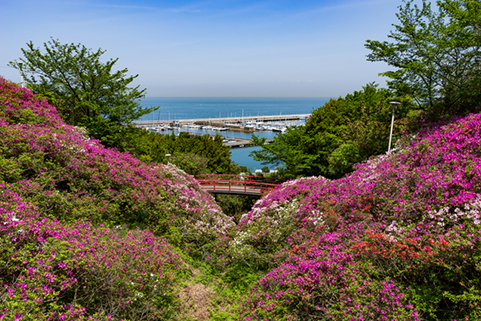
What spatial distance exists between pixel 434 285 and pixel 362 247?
149 centimetres

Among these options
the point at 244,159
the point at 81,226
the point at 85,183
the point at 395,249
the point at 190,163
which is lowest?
the point at 244,159

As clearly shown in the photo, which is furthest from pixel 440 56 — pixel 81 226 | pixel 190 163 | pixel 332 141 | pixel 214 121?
pixel 214 121

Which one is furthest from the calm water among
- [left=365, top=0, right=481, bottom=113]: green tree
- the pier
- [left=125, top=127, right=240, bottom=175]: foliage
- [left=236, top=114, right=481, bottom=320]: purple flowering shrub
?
[left=236, top=114, right=481, bottom=320]: purple flowering shrub

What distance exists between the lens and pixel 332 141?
69.3ft

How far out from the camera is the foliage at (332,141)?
17.8 metres

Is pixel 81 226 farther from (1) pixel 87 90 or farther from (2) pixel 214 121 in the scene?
(2) pixel 214 121

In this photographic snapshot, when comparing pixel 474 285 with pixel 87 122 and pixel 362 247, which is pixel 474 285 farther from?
pixel 87 122

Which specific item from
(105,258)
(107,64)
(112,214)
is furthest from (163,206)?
(107,64)

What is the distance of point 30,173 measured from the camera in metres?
7.99

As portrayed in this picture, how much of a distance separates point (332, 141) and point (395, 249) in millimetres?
15984

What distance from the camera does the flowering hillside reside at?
463cm

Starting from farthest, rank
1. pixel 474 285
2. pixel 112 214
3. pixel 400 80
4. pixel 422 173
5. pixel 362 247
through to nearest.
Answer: pixel 400 80, pixel 112 214, pixel 422 173, pixel 362 247, pixel 474 285

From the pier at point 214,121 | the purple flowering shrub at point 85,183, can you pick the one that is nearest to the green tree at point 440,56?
the purple flowering shrub at point 85,183

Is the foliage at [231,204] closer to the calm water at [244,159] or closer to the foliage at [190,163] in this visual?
the foliage at [190,163]
